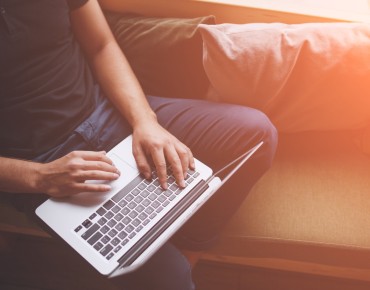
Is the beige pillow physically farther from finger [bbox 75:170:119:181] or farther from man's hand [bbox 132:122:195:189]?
finger [bbox 75:170:119:181]

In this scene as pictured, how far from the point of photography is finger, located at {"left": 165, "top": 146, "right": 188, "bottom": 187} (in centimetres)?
105

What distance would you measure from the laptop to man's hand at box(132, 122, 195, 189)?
2cm

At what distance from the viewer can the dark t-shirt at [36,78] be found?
3.46 ft

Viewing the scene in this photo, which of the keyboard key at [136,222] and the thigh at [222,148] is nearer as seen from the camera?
the keyboard key at [136,222]

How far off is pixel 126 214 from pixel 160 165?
151 millimetres

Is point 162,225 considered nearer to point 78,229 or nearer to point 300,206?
point 78,229

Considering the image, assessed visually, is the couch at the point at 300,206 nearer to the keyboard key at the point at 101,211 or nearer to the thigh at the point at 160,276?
the thigh at the point at 160,276

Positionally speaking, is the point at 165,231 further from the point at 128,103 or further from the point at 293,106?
the point at 293,106

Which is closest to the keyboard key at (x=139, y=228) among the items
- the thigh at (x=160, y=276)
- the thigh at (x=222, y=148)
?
the thigh at (x=160, y=276)

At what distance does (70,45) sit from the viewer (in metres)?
1.21

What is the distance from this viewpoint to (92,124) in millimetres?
1186

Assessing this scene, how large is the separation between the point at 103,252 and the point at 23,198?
1.08 feet

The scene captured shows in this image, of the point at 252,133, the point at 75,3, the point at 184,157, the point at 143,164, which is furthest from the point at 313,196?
the point at 75,3

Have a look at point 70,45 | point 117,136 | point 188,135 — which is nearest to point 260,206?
point 188,135
